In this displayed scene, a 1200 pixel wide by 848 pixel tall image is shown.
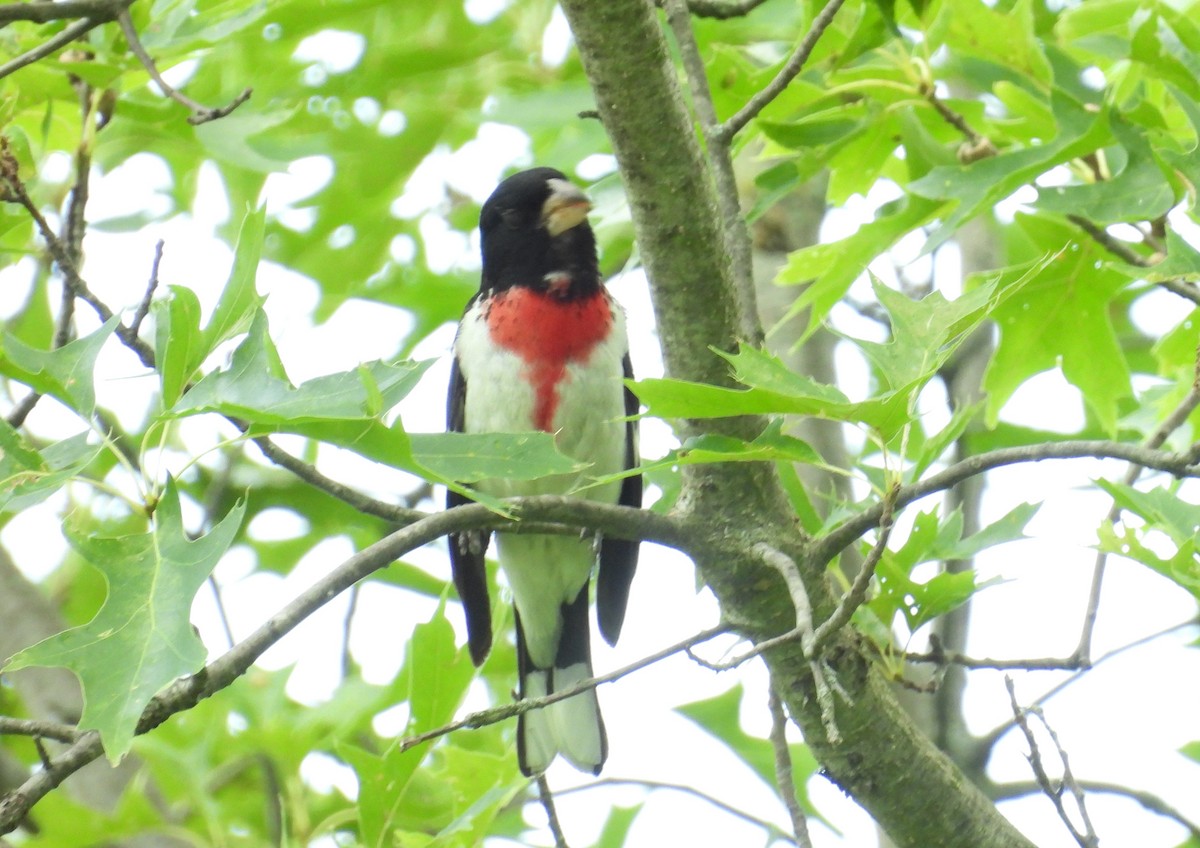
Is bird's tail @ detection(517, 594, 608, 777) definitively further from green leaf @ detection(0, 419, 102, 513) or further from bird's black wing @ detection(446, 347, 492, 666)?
green leaf @ detection(0, 419, 102, 513)

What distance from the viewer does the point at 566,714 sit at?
181 inches

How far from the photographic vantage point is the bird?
13.9ft

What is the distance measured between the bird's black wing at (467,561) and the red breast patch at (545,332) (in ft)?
0.83

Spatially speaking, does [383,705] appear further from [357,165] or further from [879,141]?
[879,141]

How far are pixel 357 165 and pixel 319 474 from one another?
264cm

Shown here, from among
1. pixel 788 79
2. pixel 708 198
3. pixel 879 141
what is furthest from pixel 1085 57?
pixel 708 198

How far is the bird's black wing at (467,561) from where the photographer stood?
4.41m

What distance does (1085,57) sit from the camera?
11.9 ft

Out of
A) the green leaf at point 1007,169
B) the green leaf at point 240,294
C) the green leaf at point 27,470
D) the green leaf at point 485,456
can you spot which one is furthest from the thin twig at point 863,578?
the green leaf at point 27,470

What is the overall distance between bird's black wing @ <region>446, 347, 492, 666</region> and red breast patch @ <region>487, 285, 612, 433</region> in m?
0.25

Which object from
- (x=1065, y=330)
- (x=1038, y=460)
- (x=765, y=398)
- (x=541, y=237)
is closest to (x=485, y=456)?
(x=765, y=398)

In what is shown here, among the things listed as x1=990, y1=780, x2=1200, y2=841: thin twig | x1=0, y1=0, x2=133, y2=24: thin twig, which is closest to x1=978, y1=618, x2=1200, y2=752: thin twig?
x1=990, y1=780, x2=1200, y2=841: thin twig

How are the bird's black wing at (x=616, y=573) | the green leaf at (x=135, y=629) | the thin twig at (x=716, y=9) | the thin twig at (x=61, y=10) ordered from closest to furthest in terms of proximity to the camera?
1. the green leaf at (x=135, y=629)
2. the thin twig at (x=61, y=10)
3. the thin twig at (x=716, y=9)
4. the bird's black wing at (x=616, y=573)

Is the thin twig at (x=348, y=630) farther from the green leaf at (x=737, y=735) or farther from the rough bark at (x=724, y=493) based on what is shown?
→ the rough bark at (x=724, y=493)
